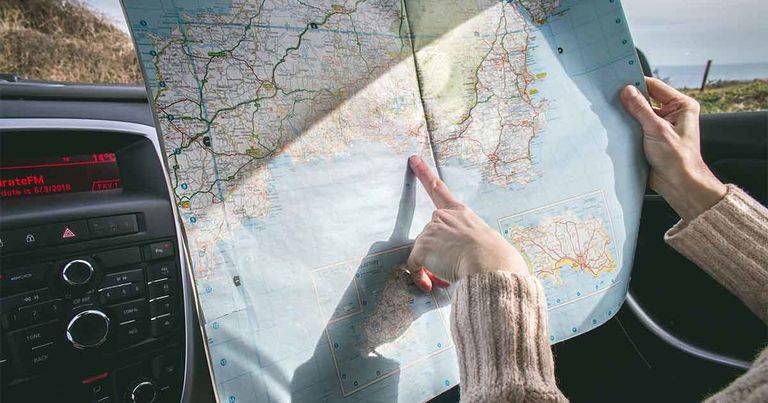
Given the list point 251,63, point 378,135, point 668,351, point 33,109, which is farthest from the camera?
point 668,351

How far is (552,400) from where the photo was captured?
81 cm

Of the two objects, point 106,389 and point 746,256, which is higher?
point 106,389

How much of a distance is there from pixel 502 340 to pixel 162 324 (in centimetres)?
63

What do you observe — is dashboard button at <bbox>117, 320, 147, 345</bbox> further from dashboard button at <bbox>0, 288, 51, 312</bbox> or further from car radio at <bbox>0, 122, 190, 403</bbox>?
dashboard button at <bbox>0, 288, 51, 312</bbox>

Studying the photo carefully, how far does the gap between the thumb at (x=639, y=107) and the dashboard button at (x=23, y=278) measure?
1.32m

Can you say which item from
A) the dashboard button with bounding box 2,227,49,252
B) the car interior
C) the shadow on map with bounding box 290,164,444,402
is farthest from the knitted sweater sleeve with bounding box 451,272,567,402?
the dashboard button with bounding box 2,227,49,252

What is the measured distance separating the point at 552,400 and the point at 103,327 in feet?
2.55

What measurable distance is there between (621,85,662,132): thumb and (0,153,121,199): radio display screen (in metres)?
1.20

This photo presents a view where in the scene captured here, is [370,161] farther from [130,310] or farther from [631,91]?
[631,91]

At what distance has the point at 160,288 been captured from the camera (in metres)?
0.87

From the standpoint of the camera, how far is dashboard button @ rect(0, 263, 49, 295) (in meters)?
0.73

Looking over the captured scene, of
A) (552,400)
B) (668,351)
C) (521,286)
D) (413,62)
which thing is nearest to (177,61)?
(413,62)

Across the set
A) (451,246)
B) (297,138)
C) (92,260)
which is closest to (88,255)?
(92,260)

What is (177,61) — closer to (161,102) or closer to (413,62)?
(161,102)
